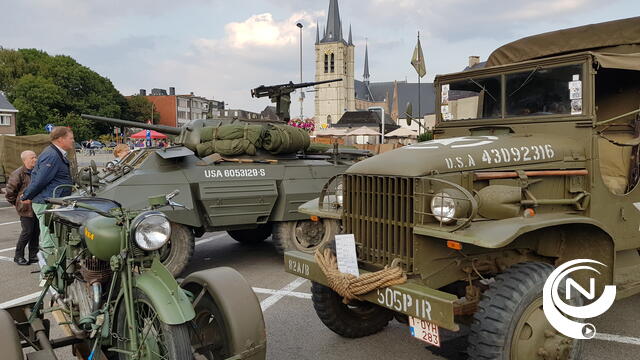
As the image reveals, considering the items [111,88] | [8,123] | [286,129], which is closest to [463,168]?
[286,129]

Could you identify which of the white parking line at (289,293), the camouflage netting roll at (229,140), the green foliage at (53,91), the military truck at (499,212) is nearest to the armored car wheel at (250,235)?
the camouflage netting roll at (229,140)

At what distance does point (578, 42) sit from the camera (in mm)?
5574

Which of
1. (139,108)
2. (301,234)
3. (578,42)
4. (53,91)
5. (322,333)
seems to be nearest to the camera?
(322,333)

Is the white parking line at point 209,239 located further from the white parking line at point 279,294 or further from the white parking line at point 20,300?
the white parking line at point 20,300

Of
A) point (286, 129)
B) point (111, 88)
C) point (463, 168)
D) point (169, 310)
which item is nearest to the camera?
point (169, 310)

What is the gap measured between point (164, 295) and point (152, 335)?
300mm

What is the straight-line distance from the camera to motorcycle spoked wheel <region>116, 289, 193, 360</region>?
264cm

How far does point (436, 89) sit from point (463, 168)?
1823mm

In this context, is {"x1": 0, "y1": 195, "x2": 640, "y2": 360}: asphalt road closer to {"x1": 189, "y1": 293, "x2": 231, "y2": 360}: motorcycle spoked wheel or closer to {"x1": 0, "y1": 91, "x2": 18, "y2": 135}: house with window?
{"x1": 189, "y1": 293, "x2": 231, "y2": 360}: motorcycle spoked wheel

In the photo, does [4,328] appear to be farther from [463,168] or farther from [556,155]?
[556,155]

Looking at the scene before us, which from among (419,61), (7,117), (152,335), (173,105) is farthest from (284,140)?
(173,105)

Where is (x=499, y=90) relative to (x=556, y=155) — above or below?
above

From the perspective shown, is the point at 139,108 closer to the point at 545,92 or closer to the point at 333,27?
the point at 333,27

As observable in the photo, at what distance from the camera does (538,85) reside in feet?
14.8
